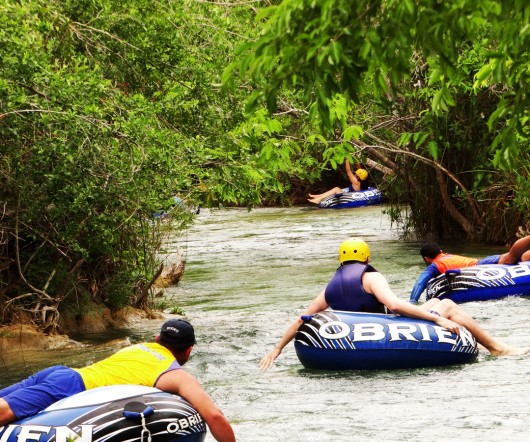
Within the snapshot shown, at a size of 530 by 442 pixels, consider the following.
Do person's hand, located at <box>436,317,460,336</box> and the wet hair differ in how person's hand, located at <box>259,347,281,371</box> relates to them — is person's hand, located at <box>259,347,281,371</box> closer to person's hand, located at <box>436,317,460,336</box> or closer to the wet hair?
person's hand, located at <box>436,317,460,336</box>

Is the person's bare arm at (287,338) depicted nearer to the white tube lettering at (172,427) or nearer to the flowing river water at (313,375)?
the flowing river water at (313,375)

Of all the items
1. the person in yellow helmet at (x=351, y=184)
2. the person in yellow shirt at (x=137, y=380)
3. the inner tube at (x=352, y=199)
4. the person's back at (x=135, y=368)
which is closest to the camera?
the person in yellow shirt at (x=137, y=380)

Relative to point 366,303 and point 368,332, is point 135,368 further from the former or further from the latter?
point 366,303

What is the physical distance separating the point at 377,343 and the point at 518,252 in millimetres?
5228

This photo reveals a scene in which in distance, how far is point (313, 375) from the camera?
9.92 metres

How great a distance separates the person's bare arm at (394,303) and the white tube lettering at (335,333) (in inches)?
16.1

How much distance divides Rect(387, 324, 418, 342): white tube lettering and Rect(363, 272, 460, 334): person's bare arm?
139 millimetres

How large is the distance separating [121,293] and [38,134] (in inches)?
123

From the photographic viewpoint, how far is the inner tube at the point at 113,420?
6445 millimetres

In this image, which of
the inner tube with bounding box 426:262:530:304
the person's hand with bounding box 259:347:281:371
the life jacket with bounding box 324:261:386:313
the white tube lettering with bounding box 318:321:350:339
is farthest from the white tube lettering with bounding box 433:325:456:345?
the inner tube with bounding box 426:262:530:304

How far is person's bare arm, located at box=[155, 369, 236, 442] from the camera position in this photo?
6695 millimetres

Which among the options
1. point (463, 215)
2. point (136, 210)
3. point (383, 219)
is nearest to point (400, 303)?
point (136, 210)

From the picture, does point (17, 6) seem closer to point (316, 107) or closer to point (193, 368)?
point (193, 368)

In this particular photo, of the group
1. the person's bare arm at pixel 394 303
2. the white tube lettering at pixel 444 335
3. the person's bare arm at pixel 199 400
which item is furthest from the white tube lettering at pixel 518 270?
the person's bare arm at pixel 199 400
